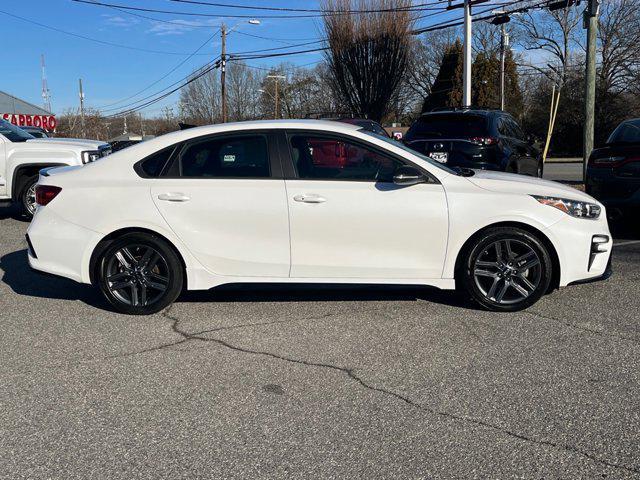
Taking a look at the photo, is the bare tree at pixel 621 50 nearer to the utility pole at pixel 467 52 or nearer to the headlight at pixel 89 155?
the utility pole at pixel 467 52

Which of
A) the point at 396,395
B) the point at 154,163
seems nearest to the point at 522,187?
the point at 396,395

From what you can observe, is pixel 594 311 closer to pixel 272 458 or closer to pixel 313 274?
pixel 313 274

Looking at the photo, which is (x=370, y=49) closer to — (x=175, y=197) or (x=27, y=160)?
(x=27, y=160)

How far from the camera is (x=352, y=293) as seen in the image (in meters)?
5.93

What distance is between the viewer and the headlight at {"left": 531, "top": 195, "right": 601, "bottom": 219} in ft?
17.1

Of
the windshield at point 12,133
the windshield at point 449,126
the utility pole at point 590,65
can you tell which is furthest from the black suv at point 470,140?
Result: the windshield at point 12,133

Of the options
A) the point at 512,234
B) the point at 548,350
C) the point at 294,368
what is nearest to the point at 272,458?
the point at 294,368

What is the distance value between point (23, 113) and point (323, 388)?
46198mm

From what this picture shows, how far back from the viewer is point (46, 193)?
17.6 ft

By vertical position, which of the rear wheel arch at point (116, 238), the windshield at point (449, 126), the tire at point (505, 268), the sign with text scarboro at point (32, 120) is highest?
the sign with text scarboro at point (32, 120)

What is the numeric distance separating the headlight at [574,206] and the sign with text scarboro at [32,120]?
41.9 m

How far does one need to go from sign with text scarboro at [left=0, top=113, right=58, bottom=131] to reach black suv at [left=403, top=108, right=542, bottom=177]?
121ft

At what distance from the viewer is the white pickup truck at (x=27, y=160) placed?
10219 millimetres

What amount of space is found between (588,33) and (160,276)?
11.9 metres
